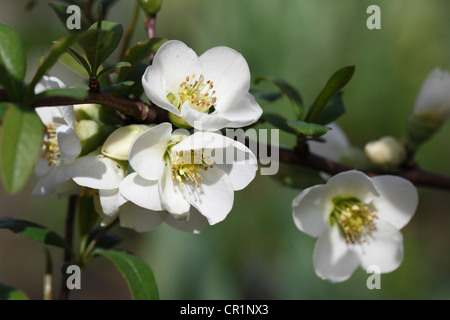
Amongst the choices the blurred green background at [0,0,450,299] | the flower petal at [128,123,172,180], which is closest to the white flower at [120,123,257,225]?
the flower petal at [128,123,172,180]

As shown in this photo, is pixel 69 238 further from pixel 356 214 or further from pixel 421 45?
pixel 421 45

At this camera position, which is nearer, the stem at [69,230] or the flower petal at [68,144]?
the flower petal at [68,144]

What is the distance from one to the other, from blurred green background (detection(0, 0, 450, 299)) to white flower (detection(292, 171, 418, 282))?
Result: 1.04m

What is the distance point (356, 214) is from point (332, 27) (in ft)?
5.43

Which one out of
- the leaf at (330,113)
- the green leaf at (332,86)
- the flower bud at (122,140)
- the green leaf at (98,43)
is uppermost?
the leaf at (330,113)

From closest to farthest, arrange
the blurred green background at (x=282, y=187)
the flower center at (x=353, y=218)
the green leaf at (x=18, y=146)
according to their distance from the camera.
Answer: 1. the green leaf at (x=18, y=146)
2. the flower center at (x=353, y=218)
3. the blurred green background at (x=282, y=187)

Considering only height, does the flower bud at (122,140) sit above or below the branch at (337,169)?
below

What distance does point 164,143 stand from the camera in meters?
0.69

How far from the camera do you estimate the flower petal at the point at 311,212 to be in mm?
793

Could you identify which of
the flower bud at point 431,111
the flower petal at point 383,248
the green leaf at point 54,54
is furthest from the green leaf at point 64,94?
the flower bud at point 431,111

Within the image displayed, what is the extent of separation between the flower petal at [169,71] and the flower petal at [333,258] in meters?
0.36

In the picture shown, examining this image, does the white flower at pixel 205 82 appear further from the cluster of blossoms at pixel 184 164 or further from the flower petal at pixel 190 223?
the flower petal at pixel 190 223

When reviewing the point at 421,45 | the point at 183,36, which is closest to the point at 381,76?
the point at 421,45

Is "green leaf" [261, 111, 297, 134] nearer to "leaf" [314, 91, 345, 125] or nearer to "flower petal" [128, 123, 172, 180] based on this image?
"leaf" [314, 91, 345, 125]
